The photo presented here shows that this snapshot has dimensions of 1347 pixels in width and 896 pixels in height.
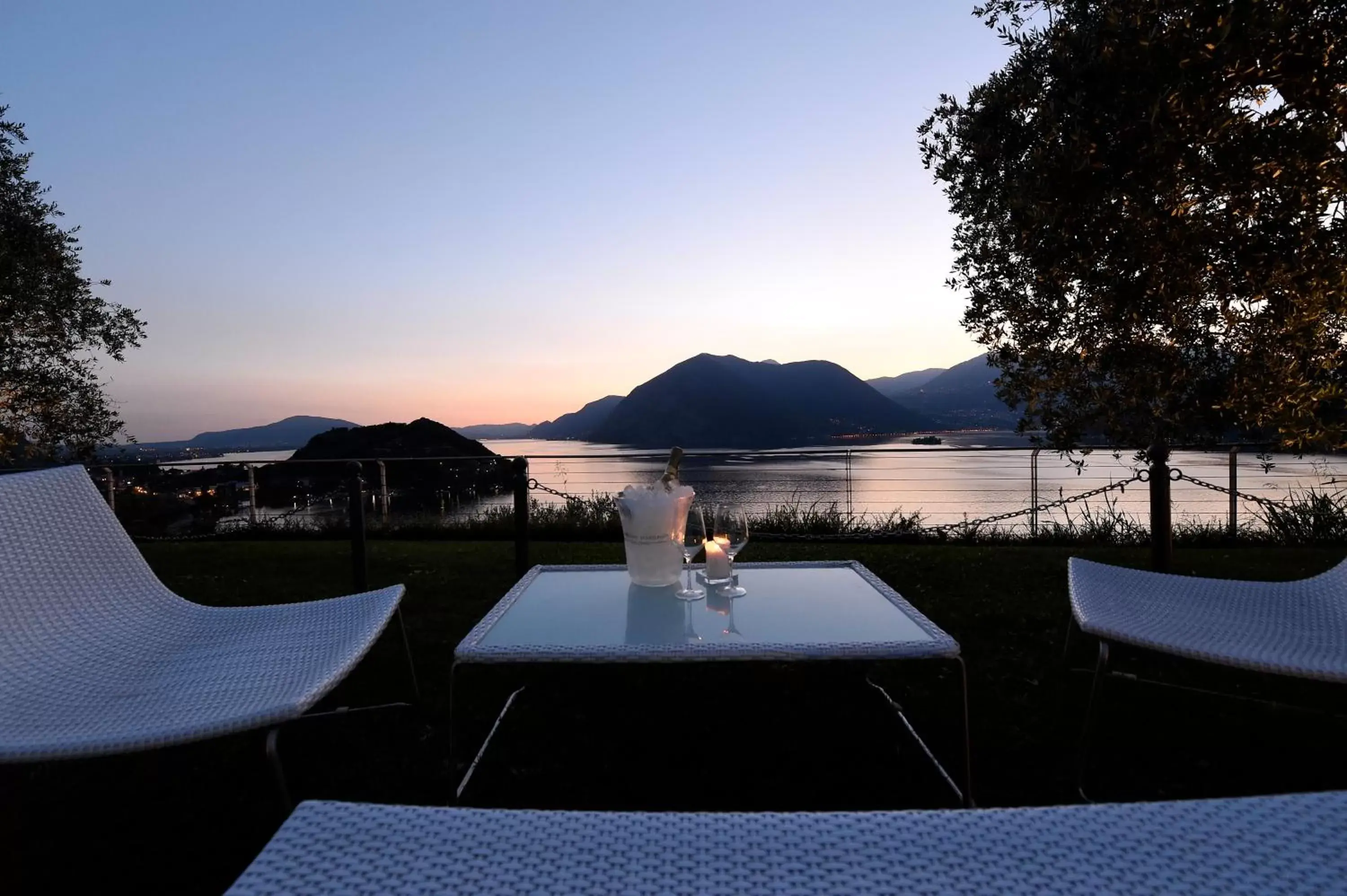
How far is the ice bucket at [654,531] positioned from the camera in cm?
184

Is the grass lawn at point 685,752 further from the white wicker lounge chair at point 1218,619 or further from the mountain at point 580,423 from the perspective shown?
the mountain at point 580,423

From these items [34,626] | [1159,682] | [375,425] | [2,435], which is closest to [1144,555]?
[1159,682]

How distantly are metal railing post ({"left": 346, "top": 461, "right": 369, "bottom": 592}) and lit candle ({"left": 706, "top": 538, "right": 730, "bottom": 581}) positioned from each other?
1969mm

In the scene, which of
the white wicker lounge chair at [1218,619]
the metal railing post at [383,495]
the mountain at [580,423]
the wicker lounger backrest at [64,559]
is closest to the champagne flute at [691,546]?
the white wicker lounge chair at [1218,619]

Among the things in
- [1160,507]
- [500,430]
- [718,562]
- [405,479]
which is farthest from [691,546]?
[500,430]

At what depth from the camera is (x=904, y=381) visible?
51.7 m

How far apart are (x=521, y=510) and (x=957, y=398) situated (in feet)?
116

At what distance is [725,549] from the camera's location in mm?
1917

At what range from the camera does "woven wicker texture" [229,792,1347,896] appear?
548 millimetres

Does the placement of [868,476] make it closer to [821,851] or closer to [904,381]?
[821,851]

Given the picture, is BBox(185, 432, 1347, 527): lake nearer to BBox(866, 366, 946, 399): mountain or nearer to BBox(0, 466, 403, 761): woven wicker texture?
BBox(0, 466, 403, 761): woven wicker texture

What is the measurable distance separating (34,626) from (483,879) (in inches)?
68.0

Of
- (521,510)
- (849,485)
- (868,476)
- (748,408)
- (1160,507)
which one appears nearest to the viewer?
(1160,507)

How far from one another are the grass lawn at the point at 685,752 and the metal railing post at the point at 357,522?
538 mm
